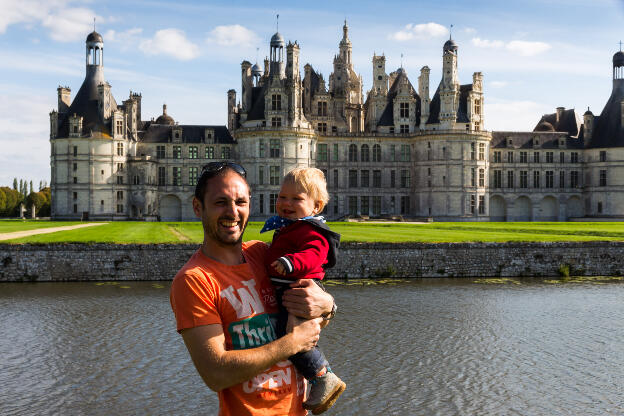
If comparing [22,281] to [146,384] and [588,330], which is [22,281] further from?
[588,330]

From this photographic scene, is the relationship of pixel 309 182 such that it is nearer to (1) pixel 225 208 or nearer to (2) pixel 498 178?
(1) pixel 225 208

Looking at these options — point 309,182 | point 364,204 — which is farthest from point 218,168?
point 364,204

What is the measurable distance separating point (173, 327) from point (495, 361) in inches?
346

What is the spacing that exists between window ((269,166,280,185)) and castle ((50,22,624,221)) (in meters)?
0.11

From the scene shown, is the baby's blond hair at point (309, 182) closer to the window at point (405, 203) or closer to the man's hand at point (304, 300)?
the man's hand at point (304, 300)

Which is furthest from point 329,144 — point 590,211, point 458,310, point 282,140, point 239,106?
point 458,310

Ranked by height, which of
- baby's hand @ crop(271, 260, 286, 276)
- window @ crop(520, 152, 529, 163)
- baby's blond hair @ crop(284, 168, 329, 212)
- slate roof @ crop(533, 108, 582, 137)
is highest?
slate roof @ crop(533, 108, 582, 137)

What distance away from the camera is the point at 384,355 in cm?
1541

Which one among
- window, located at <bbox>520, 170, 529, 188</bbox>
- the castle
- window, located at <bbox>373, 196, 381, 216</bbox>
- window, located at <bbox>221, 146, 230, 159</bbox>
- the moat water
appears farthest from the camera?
window, located at <bbox>520, 170, 529, 188</bbox>

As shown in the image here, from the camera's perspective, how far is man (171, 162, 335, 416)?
4.00 m


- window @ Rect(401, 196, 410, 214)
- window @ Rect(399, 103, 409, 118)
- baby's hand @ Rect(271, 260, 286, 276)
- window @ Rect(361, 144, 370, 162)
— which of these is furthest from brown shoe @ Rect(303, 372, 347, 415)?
window @ Rect(399, 103, 409, 118)

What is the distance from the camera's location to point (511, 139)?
242 feet

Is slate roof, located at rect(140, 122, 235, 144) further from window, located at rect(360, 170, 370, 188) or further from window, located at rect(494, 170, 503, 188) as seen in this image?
window, located at rect(494, 170, 503, 188)

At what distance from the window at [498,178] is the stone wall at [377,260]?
140ft
